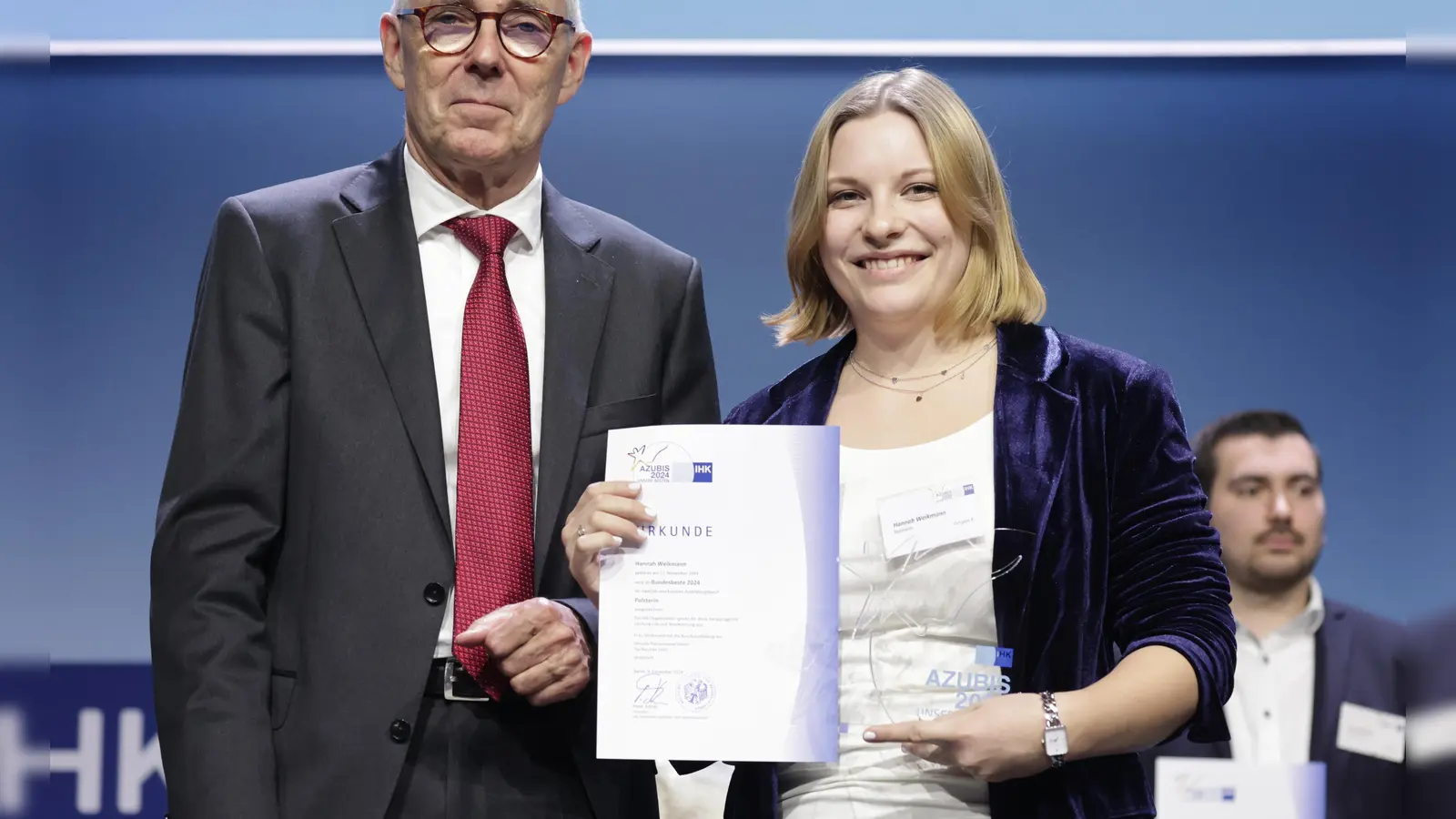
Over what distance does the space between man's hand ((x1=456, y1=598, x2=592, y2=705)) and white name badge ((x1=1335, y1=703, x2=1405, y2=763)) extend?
2.48 metres

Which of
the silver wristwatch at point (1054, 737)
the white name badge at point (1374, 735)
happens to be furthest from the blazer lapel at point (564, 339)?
the white name badge at point (1374, 735)

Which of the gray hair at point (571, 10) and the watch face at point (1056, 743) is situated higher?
the gray hair at point (571, 10)

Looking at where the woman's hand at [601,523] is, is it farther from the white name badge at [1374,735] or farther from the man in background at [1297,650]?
the white name badge at [1374,735]

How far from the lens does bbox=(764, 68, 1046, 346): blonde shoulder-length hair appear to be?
2154 millimetres

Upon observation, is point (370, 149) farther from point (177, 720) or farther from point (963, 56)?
point (177, 720)

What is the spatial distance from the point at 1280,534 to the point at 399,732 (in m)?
2.65

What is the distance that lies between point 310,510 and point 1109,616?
1142mm

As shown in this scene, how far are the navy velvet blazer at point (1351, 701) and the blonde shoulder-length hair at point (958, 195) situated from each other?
1957 mm

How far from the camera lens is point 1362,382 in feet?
12.1

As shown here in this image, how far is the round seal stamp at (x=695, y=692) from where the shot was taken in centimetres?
188

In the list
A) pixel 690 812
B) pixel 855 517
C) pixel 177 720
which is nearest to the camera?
pixel 177 720

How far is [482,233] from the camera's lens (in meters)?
2.13

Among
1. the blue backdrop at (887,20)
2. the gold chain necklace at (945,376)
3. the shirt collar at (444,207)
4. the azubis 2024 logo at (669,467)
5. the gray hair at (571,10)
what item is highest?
the blue backdrop at (887,20)

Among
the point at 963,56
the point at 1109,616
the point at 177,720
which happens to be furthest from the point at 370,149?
the point at 1109,616
